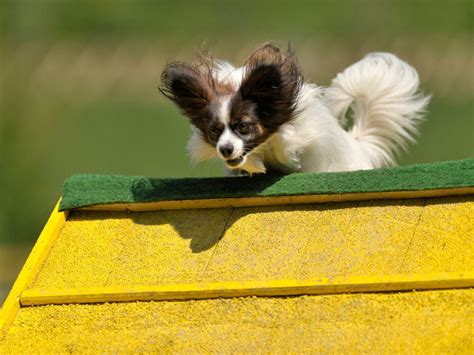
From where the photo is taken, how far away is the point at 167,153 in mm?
10320

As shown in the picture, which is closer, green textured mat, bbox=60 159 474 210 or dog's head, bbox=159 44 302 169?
green textured mat, bbox=60 159 474 210

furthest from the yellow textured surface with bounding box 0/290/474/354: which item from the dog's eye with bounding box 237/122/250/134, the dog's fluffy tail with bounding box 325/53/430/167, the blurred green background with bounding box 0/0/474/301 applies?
the blurred green background with bounding box 0/0/474/301

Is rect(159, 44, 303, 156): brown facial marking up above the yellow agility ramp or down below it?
above

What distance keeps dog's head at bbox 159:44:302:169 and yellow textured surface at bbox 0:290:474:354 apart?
104 centimetres

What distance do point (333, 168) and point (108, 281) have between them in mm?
1759

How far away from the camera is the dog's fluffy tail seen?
6.57m

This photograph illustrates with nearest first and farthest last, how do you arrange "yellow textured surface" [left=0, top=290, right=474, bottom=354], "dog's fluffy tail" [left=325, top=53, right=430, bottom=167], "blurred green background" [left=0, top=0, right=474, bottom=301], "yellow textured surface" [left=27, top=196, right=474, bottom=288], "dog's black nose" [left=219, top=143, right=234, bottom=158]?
"yellow textured surface" [left=0, top=290, right=474, bottom=354]
"yellow textured surface" [left=27, top=196, right=474, bottom=288]
"dog's black nose" [left=219, top=143, right=234, bottom=158]
"dog's fluffy tail" [left=325, top=53, right=430, bottom=167]
"blurred green background" [left=0, top=0, right=474, bottom=301]

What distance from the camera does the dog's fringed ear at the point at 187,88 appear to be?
5449mm

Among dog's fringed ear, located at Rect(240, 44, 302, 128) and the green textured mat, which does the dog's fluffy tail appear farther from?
the green textured mat

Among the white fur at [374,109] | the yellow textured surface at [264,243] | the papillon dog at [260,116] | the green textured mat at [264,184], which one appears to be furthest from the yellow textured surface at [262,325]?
the white fur at [374,109]

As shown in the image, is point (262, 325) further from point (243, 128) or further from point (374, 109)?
point (374, 109)

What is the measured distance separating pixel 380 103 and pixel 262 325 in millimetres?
2706

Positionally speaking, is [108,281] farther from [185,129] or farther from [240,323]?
[185,129]

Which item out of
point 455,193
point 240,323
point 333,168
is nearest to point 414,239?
point 455,193
